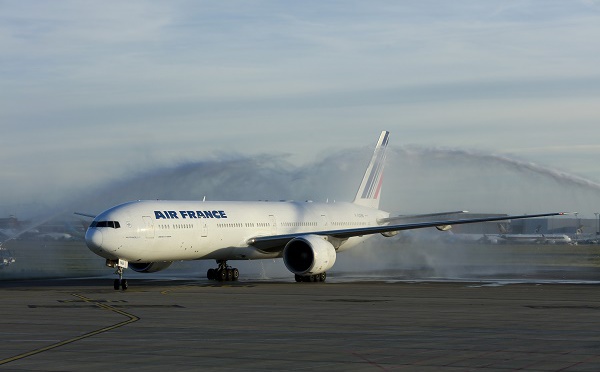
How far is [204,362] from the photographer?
698 inches

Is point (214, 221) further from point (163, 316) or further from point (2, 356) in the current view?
point (2, 356)

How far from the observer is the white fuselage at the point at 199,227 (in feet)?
137

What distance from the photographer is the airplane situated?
42.1 meters

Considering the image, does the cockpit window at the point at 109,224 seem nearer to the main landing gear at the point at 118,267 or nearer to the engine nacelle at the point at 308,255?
the main landing gear at the point at 118,267

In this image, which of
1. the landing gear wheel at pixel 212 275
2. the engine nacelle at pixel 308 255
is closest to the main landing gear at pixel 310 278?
the engine nacelle at pixel 308 255

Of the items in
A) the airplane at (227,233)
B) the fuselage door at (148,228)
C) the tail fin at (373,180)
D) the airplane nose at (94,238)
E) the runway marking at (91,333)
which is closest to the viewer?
the runway marking at (91,333)

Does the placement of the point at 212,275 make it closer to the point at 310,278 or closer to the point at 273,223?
the point at 273,223

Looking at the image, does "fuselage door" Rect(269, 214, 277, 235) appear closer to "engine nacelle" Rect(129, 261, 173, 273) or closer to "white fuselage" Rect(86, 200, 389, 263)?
"white fuselage" Rect(86, 200, 389, 263)

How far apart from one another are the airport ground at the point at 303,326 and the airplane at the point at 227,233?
162cm

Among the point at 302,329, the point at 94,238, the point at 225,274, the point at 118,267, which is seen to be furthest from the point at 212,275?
the point at 302,329

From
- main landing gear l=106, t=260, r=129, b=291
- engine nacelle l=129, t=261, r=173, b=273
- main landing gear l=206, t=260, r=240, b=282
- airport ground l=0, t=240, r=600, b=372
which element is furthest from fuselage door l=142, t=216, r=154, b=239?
main landing gear l=206, t=260, r=240, b=282

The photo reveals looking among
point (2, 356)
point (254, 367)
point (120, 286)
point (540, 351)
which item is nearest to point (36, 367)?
point (2, 356)

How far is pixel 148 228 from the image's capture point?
4275cm

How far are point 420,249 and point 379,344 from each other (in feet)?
166
